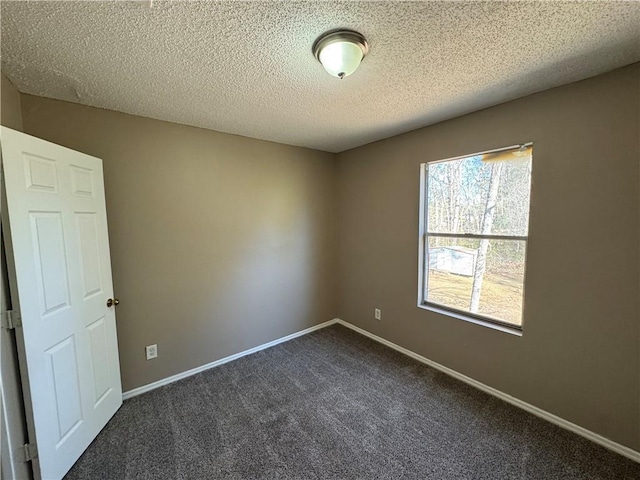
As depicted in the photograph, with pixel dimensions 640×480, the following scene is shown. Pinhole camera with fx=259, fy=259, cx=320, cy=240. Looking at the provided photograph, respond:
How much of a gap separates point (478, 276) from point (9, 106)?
3715 mm

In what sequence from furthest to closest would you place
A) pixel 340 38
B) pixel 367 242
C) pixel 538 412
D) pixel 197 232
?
pixel 367 242, pixel 197 232, pixel 538 412, pixel 340 38

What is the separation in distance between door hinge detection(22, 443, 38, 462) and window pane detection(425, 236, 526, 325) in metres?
3.10

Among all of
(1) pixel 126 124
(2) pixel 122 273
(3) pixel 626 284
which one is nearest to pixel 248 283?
(2) pixel 122 273

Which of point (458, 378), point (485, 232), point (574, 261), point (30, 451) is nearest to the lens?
point (30, 451)

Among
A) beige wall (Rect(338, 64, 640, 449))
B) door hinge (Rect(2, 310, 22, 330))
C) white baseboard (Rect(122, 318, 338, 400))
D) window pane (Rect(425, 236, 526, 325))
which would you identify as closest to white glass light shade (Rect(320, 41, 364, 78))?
beige wall (Rect(338, 64, 640, 449))

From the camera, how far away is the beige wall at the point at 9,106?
156 cm

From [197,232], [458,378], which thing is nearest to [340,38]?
[197,232]

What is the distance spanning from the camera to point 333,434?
1859mm

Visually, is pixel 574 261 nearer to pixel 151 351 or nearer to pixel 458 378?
pixel 458 378

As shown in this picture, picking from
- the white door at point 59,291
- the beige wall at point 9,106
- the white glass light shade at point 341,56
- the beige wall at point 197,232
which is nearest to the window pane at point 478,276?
the beige wall at point 197,232

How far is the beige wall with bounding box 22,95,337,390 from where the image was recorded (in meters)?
2.18

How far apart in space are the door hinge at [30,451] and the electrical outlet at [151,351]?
3.11 feet

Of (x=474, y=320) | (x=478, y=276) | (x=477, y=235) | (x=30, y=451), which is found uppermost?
(x=477, y=235)

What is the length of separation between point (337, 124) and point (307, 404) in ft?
8.42
